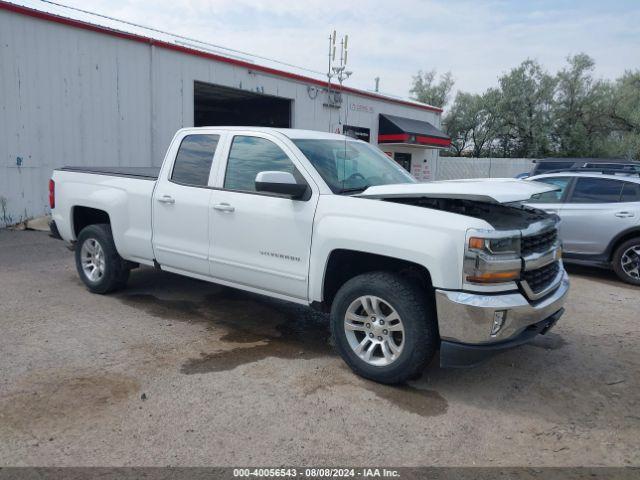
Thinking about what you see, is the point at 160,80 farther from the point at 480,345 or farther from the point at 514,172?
the point at 514,172

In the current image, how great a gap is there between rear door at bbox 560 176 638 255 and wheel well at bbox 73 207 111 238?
6715 mm

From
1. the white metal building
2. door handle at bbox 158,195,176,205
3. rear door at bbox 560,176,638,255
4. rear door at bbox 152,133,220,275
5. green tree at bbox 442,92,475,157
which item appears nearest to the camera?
rear door at bbox 152,133,220,275

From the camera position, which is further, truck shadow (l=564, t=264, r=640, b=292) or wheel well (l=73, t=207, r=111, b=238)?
truck shadow (l=564, t=264, r=640, b=292)

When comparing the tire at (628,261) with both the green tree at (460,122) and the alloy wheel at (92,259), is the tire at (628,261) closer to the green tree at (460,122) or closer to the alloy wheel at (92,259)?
the alloy wheel at (92,259)

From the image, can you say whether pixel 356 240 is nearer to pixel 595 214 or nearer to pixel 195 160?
pixel 195 160

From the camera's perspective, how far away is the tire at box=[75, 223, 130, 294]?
237 inches

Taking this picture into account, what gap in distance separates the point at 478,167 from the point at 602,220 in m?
22.2

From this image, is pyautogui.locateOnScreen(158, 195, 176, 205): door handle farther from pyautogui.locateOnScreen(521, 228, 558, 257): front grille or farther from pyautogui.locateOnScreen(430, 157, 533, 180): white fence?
pyautogui.locateOnScreen(430, 157, 533, 180): white fence

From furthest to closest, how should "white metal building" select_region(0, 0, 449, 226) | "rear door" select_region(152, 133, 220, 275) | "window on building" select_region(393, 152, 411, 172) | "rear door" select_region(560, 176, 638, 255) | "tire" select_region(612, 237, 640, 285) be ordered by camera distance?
1. "window on building" select_region(393, 152, 411, 172)
2. "white metal building" select_region(0, 0, 449, 226)
3. "rear door" select_region(560, 176, 638, 255)
4. "tire" select_region(612, 237, 640, 285)
5. "rear door" select_region(152, 133, 220, 275)

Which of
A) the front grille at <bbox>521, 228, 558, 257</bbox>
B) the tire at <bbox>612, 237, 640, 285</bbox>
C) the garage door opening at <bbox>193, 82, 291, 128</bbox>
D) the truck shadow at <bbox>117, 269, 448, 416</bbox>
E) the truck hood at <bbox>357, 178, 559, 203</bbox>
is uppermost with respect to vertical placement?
the garage door opening at <bbox>193, 82, 291, 128</bbox>

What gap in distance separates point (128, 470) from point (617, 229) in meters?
7.51

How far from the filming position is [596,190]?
27.2ft

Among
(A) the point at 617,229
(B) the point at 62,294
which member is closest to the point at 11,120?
(B) the point at 62,294

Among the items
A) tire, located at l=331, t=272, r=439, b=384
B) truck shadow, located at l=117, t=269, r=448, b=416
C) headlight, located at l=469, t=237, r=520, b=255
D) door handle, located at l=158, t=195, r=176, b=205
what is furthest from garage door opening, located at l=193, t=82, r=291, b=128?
headlight, located at l=469, t=237, r=520, b=255
